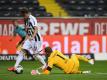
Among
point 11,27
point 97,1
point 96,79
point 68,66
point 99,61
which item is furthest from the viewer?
point 97,1

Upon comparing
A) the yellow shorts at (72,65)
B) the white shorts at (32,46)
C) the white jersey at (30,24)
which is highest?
the white jersey at (30,24)

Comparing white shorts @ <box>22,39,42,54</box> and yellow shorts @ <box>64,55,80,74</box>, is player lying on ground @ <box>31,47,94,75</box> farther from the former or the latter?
white shorts @ <box>22,39,42,54</box>

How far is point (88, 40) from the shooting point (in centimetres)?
2728

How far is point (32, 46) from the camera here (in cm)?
1897

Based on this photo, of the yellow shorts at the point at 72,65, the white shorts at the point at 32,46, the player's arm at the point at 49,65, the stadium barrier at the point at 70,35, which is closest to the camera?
the player's arm at the point at 49,65

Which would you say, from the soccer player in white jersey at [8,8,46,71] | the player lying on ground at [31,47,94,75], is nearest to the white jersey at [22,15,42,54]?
the soccer player in white jersey at [8,8,46,71]

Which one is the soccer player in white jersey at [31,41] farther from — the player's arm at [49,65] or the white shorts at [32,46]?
the player's arm at [49,65]

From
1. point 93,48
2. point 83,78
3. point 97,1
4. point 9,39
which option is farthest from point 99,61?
point 83,78

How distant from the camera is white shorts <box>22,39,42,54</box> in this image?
1889cm

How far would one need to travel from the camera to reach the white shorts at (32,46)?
62.0ft

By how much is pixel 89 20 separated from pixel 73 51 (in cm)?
200

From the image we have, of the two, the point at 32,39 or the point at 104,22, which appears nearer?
the point at 32,39

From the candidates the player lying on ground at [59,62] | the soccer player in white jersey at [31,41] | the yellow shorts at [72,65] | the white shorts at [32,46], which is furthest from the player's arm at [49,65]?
the white shorts at [32,46]

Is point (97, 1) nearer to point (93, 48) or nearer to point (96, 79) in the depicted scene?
point (93, 48)
